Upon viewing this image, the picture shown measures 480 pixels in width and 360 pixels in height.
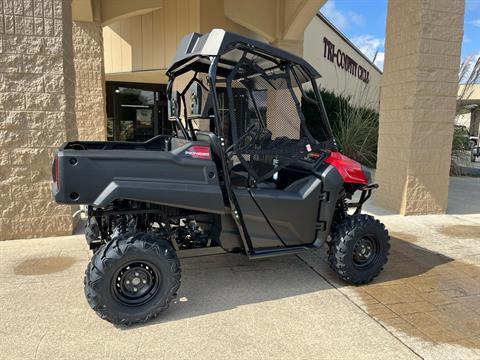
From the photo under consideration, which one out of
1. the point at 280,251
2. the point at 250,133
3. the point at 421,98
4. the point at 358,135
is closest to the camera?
the point at 250,133

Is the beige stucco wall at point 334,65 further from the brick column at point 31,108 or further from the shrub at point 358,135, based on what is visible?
the brick column at point 31,108

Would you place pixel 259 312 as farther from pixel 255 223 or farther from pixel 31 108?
pixel 31 108

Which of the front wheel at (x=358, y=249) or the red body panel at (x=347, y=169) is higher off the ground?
the red body panel at (x=347, y=169)

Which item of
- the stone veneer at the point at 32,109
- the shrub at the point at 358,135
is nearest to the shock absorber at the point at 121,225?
the stone veneer at the point at 32,109

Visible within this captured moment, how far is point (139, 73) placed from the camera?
1201cm

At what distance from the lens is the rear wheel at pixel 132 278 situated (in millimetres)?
2850

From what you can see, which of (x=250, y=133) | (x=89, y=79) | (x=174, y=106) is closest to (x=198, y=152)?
(x=250, y=133)

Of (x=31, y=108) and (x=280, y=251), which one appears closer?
(x=280, y=251)

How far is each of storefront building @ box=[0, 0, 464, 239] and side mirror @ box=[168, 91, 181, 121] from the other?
1.74 meters

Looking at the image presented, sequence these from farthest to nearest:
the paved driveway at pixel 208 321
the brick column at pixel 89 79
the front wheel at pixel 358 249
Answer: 1. the brick column at pixel 89 79
2. the front wheel at pixel 358 249
3. the paved driveway at pixel 208 321

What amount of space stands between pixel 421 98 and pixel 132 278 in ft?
17.7

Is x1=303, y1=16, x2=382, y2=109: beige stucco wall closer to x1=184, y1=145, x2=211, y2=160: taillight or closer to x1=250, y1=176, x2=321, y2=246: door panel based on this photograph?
x1=250, y1=176, x2=321, y2=246: door panel

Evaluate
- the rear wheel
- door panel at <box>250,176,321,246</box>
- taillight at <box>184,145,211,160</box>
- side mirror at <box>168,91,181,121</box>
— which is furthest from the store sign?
the rear wheel

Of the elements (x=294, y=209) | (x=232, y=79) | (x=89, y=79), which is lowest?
(x=294, y=209)
